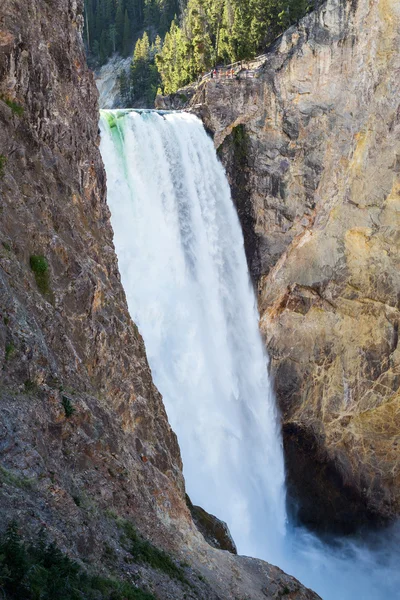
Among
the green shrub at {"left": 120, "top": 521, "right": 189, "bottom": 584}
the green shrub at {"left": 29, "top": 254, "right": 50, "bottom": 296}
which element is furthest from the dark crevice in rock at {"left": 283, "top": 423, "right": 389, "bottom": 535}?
the green shrub at {"left": 29, "top": 254, "right": 50, "bottom": 296}

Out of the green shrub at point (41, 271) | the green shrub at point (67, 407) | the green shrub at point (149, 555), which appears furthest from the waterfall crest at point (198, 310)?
the green shrub at point (67, 407)

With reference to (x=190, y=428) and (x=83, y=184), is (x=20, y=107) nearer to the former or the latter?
(x=83, y=184)

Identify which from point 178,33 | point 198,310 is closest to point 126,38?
point 178,33

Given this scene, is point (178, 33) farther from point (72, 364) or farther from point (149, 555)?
point (149, 555)

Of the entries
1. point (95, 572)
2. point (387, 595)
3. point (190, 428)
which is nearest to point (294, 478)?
point (387, 595)

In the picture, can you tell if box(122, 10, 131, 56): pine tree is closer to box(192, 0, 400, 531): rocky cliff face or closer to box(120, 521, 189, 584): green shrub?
box(192, 0, 400, 531): rocky cliff face
